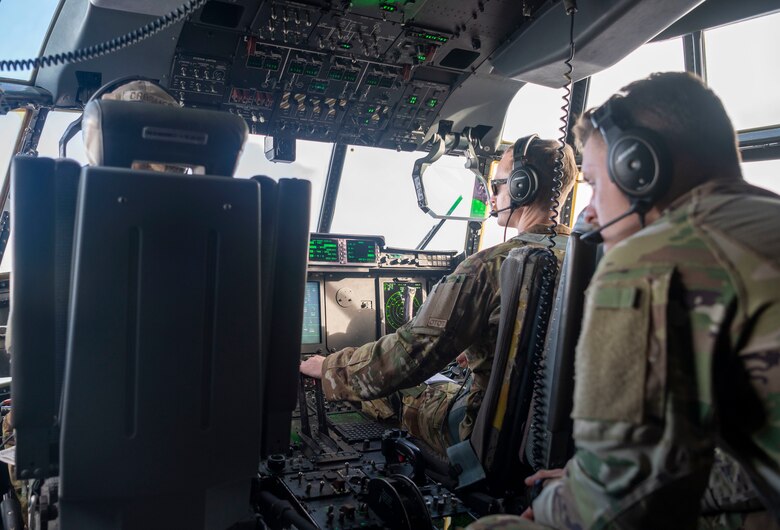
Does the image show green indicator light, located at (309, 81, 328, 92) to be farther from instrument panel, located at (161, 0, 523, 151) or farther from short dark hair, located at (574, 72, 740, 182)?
short dark hair, located at (574, 72, 740, 182)

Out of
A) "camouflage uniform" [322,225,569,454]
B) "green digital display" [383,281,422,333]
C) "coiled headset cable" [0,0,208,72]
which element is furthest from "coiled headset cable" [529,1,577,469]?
"green digital display" [383,281,422,333]

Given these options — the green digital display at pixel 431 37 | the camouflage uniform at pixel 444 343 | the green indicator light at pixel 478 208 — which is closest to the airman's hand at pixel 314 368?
the camouflage uniform at pixel 444 343

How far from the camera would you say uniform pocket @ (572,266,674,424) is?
2.64ft

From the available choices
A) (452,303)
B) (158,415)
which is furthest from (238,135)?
(452,303)

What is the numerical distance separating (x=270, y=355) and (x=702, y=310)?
2.48 ft

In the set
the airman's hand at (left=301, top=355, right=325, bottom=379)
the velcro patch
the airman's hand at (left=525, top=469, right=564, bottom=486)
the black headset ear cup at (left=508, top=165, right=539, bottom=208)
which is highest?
the black headset ear cup at (left=508, top=165, right=539, bottom=208)

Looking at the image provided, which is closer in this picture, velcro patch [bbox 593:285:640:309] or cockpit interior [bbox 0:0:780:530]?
velcro patch [bbox 593:285:640:309]

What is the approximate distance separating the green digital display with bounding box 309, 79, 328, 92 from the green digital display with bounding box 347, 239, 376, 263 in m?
0.75

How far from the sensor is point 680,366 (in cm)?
81

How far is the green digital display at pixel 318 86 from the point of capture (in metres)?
2.69

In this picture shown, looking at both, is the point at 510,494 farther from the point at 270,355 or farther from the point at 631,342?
the point at 631,342

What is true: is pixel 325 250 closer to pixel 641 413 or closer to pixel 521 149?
pixel 521 149

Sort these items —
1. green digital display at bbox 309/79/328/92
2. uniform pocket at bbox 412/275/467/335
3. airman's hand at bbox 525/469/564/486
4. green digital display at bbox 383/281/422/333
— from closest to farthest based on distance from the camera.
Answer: airman's hand at bbox 525/469/564/486 < uniform pocket at bbox 412/275/467/335 < green digital display at bbox 309/79/328/92 < green digital display at bbox 383/281/422/333

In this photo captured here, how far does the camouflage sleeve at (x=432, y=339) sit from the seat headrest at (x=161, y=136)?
91 centimetres
